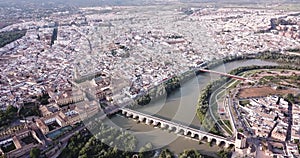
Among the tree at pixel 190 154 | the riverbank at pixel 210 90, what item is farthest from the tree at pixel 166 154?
the riverbank at pixel 210 90

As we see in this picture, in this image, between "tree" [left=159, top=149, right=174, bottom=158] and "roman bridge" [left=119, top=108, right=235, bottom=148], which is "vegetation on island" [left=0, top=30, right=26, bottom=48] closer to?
"roman bridge" [left=119, top=108, right=235, bottom=148]

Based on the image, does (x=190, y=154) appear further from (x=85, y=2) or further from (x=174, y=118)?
(x=85, y=2)

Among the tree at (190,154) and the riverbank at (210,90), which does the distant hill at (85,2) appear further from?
the tree at (190,154)

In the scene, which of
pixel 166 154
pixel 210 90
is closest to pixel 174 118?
pixel 166 154

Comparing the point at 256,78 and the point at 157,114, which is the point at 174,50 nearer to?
the point at 256,78

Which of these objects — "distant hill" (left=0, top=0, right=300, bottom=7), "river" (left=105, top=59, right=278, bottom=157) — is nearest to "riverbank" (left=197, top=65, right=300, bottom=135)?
"river" (left=105, top=59, right=278, bottom=157)
